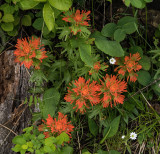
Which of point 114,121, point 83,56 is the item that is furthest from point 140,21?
point 114,121

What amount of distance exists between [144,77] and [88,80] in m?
0.62

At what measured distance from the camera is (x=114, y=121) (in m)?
1.86

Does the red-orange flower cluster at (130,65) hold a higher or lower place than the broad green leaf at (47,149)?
higher

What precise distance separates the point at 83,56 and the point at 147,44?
85cm

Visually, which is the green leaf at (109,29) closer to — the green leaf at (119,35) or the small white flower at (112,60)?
the green leaf at (119,35)

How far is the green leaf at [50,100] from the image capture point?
1810 millimetres

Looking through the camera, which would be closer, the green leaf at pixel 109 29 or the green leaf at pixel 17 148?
the green leaf at pixel 17 148

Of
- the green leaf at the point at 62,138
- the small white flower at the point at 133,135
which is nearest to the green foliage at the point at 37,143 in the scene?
the green leaf at the point at 62,138

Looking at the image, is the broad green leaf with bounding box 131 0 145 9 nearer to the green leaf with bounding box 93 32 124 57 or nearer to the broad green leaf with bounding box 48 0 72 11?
the green leaf with bounding box 93 32 124 57

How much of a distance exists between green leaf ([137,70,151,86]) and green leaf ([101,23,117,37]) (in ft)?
1.50

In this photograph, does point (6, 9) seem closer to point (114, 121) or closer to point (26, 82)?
point (26, 82)

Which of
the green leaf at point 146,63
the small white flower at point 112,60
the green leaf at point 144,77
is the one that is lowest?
the green leaf at point 144,77

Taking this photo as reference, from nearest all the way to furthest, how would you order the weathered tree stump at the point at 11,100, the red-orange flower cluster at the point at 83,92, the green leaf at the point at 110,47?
1. the red-orange flower cluster at the point at 83,92
2. the green leaf at the point at 110,47
3. the weathered tree stump at the point at 11,100

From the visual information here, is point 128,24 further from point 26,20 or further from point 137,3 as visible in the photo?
point 26,20
